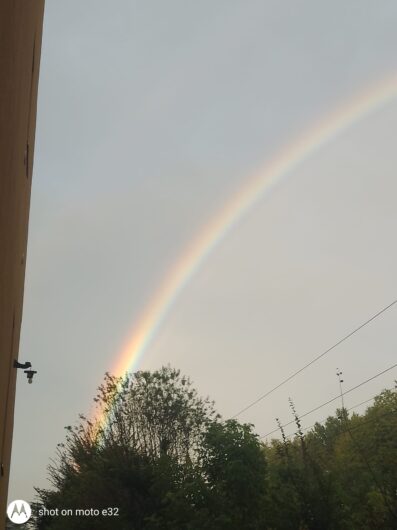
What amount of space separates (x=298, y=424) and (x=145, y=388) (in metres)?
11.9

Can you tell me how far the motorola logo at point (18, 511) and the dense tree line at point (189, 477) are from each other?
1.74 meters

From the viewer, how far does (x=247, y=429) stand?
24.3 m

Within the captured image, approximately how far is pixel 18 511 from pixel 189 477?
17415 mm

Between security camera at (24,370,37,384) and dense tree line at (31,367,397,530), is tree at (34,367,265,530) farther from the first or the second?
security camera at (24,370,37,384)

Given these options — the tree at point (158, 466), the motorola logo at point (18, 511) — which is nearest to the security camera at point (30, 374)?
the tree at point (158, 466)

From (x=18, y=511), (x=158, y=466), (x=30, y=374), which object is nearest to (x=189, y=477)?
(x=158, y=466)

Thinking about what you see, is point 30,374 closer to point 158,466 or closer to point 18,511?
point 158,466

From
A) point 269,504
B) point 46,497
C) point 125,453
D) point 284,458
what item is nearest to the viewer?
point 269,504

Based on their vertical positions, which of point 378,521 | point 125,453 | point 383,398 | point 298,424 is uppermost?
point 383,398

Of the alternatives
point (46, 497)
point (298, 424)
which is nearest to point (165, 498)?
point (298, 424)

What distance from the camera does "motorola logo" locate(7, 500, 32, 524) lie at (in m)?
32.9

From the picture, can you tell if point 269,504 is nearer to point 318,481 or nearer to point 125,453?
point 318,481

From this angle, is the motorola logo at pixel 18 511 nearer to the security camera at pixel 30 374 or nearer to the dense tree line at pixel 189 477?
the dense tree line at pixel 189 477

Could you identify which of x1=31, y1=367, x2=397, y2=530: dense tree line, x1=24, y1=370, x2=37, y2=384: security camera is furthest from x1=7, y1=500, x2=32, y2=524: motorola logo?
x1=24, y1=370, x2=37, y2=384: security camera
